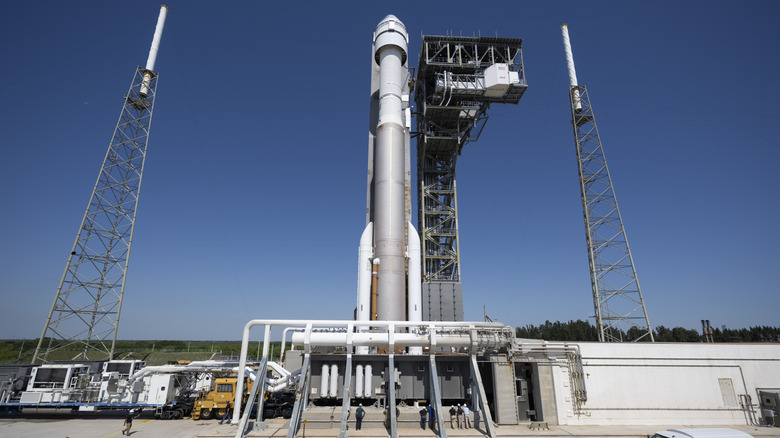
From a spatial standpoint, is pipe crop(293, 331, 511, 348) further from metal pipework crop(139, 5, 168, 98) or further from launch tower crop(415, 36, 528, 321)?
metal pipework crop(139, 5, 168, 98)

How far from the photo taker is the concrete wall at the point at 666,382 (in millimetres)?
20203

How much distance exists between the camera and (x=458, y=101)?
118 ft

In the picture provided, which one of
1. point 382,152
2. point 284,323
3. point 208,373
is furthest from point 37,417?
point 382,152

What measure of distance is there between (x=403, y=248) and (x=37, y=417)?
25.4 meters

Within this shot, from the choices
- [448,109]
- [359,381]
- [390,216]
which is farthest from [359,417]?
[448,109]

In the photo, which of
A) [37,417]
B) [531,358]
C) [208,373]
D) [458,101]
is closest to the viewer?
[531,358]

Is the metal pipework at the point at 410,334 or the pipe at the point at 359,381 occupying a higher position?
the metal pipework at the point at 410,334

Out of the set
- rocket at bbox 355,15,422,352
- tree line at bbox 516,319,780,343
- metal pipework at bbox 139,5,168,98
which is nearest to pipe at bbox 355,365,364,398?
rocket at bbox 355,15,422,352

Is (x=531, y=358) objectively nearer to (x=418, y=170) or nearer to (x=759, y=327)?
(x=418, y=170)

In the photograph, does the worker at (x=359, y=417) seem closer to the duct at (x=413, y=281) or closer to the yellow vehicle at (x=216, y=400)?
the duct at (x=413, y=281)

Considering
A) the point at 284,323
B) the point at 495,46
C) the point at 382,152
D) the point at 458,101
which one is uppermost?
the point at 495,46

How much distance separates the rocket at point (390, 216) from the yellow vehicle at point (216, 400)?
29.3 ft

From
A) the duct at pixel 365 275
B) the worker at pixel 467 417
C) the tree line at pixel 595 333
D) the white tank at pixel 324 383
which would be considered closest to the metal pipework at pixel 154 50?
the duct at pixel 365 275

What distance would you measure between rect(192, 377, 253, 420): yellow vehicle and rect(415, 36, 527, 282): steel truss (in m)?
18.7
